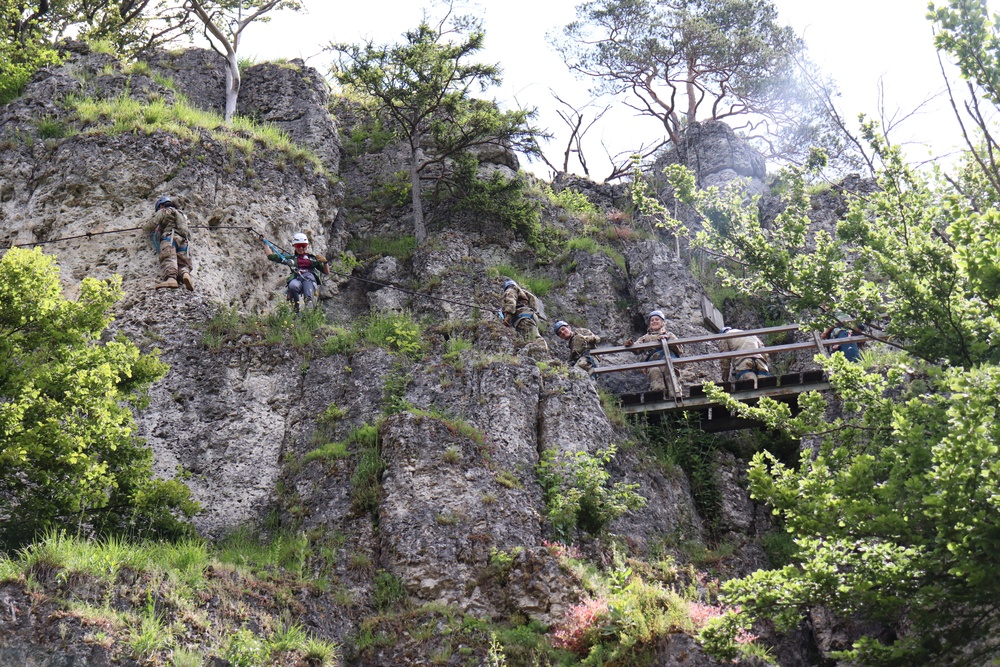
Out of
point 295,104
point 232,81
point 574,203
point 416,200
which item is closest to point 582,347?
point 416,200

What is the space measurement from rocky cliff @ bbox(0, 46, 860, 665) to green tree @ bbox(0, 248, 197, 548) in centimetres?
163

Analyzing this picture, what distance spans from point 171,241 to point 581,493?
954 centimetres

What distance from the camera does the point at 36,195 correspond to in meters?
20.1

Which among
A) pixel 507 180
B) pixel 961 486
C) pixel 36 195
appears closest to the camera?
pixel 961 486

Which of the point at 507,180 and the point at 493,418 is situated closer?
the point at 493,418

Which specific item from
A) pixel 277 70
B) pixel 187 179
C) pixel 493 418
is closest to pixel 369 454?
pixel 493 418

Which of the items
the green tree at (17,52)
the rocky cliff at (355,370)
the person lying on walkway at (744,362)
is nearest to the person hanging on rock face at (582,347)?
the rocky cliff at (355,370)

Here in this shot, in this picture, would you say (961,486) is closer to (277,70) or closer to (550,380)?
(550,380)

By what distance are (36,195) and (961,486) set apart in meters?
18.1

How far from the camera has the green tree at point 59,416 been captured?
11438mm

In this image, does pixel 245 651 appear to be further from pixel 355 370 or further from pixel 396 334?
pixel 396 334

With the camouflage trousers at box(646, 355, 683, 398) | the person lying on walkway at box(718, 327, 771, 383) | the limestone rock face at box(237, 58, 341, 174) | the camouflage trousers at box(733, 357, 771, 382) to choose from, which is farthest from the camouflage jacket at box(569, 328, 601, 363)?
the limestone rock face at box(237, 58, 341, 174)

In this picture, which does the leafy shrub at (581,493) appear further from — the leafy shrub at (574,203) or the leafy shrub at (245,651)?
the leafy shrub at (574,203)

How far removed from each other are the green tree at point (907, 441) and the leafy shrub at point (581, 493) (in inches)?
137
